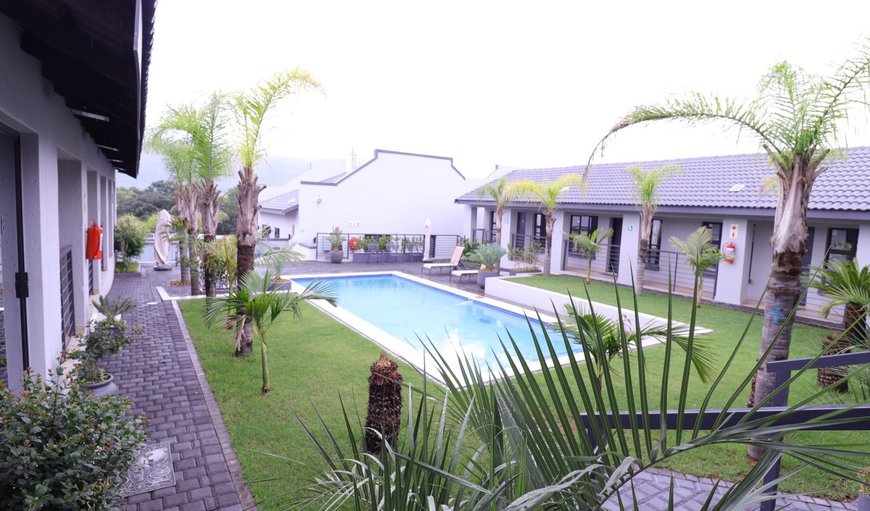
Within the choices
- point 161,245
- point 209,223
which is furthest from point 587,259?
point 161,245

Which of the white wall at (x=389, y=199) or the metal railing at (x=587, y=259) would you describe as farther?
the white wall at (x=389, y=199)

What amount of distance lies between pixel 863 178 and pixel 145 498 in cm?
1587

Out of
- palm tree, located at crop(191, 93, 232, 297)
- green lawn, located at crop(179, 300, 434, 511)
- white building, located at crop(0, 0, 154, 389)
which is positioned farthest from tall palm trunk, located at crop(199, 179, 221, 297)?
white building, located at crop(0, 0, 154, 389)

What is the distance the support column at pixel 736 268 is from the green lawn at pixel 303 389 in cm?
171

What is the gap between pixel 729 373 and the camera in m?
7.81

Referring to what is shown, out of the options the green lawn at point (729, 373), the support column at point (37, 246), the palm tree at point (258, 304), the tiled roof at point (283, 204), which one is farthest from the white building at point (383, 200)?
the support column at point (37, 246)

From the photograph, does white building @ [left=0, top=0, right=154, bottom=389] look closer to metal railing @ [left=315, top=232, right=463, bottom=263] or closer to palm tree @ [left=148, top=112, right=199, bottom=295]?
palm tree @ [left=148, top=112, right=199, bottom=295]

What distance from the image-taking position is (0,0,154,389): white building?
2.85 metres

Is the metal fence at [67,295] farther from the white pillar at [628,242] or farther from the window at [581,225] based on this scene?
the window at [581,225]

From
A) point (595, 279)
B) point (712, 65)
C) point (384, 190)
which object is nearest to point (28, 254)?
point (712, 65)

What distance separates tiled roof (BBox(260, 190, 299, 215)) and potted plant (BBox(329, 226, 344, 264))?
15.8 ft

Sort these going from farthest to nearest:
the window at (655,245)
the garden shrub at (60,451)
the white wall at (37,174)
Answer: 1. the window at (655,245)
2. the white wall at (37,174)
3. the garden shrub at (60,451)

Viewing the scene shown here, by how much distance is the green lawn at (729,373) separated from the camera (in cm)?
448

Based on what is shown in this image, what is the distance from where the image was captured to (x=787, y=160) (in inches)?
201
